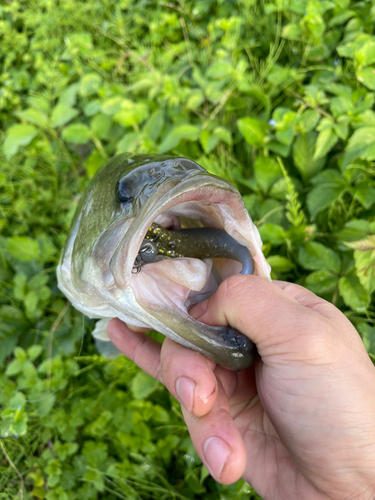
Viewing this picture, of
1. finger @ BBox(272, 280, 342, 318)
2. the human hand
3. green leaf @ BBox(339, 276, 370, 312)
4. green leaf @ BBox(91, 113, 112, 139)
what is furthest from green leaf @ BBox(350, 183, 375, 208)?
green leaf @ BBox(91, 113, 112, 139)

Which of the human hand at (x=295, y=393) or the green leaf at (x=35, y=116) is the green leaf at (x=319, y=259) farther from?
the green leaf at (x=35, y=116)

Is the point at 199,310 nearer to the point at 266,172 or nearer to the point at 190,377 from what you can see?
the point at 190,377

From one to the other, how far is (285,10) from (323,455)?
3.03 m

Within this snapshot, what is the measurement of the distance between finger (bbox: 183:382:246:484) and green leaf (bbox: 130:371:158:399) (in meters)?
0.78

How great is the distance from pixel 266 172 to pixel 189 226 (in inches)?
31.2

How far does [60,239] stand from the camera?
2.63m

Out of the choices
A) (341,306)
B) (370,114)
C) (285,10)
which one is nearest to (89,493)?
(341,306)

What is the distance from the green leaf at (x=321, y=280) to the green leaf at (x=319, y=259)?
0.10ft

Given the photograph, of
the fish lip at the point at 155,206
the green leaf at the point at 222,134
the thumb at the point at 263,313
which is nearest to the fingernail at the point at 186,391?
the thumb at the point at 263,313

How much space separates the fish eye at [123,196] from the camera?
1314 mm

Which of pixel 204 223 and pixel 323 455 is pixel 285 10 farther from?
pixel 323 455

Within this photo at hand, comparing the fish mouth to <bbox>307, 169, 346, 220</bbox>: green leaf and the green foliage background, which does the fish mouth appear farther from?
<bbox>307, 169, 346, 220</bbox>: green leaf

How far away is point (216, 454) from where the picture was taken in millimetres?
1040

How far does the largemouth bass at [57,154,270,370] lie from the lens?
113 cm
